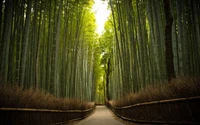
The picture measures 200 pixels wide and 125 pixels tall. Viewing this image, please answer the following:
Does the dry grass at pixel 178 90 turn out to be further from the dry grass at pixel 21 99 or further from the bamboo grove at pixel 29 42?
the bamboo grove at pixel 29 42

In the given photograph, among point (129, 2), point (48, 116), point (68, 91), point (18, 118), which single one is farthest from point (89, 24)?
point (18, 118)

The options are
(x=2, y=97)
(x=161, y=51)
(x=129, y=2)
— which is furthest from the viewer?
(x=129, y=2)

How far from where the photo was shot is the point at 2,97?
3.04 meters

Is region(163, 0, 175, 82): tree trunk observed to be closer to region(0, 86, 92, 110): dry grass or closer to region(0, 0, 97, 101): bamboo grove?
region(0, 86, 92, 110): dry grass

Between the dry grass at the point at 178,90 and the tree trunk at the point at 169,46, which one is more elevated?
the tree trunk at the point at 169,46

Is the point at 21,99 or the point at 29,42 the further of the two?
the point at 29,42

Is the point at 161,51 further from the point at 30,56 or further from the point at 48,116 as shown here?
the point at 30,56

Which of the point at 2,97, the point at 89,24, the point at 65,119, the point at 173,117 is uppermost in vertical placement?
the point at 89,24

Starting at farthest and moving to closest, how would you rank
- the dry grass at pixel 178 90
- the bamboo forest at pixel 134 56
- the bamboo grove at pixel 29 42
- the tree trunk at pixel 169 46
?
1. the bamboo grove at pixel 29 42
2. the tree trunk at pixel 169 46
3. the bamboo forest at pixel 134 56
4. the dry grass at pixel 178 90

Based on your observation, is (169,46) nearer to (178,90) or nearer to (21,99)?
(178,90)

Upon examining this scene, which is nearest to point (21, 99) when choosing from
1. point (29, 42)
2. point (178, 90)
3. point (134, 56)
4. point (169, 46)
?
point (178, 90)

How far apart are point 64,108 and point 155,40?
12.5ft

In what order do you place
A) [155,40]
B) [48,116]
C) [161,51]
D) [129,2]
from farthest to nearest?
1. [129,2]
2. [161,51]
3. [155,40]
4. [48,116]

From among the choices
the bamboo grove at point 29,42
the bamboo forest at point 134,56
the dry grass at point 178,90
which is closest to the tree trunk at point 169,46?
the bamboo forest at point 134,56
